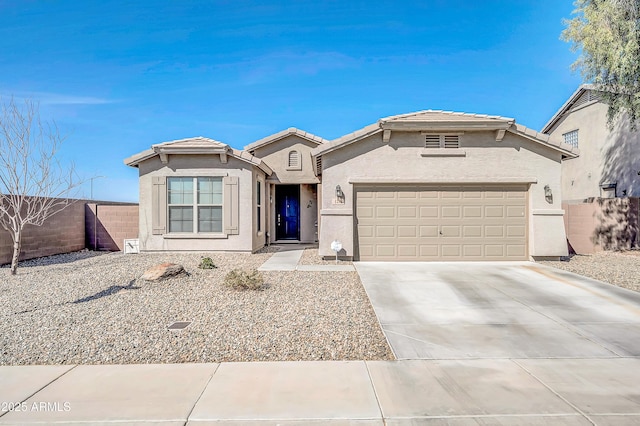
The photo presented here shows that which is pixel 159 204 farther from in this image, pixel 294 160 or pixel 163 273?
pixel 294 160

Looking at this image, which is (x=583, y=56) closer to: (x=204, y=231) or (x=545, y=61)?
(x=545, y=61)

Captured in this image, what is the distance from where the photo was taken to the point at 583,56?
1243 centimetres

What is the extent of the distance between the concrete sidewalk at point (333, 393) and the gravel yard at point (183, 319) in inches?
12.5

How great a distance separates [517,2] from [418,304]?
14.6 m

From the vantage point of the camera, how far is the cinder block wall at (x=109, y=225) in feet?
43.1

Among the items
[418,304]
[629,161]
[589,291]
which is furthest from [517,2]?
[418,304]

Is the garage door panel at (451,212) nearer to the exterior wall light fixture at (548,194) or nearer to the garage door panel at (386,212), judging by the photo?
the garage door panel at (386,212)

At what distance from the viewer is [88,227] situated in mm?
13422

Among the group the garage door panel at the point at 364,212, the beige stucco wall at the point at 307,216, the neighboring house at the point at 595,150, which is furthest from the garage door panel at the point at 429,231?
the neighboring house at the point at 595,150

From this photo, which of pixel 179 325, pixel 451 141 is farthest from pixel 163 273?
pixel 451 141

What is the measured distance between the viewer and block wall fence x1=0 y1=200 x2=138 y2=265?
11758 mm

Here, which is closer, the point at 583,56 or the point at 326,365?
the point at 326,365

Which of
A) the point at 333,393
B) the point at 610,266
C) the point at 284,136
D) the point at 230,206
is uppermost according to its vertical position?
the point at 284,136

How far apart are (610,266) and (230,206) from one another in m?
11.4
